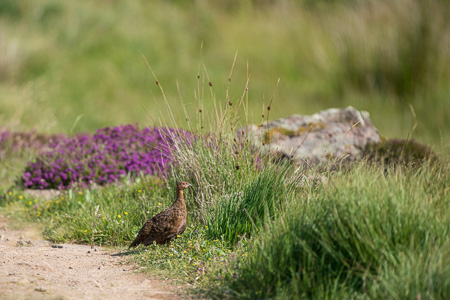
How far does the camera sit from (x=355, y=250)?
412 cm

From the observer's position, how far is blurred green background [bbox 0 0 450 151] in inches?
451

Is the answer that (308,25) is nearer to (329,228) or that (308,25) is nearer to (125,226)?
(125,226)

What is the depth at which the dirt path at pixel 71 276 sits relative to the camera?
4.33 m

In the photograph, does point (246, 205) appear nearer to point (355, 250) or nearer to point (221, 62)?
point (355, 250)

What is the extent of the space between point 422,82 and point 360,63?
1.30 m

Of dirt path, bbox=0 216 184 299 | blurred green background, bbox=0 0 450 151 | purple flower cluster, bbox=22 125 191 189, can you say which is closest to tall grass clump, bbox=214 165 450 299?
dirt path, bbox=0 216 184 299

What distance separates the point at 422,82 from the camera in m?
11.7

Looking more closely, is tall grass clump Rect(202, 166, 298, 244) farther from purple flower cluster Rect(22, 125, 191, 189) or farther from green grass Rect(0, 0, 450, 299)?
purple flower cluster Rect(22, 125, 191, 189)

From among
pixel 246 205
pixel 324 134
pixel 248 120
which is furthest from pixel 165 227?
pixel 248 120

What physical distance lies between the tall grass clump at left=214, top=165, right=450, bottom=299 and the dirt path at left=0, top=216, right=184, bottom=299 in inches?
26.5

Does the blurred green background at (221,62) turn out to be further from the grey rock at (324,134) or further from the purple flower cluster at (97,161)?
the purple flower cluster at (97,161)

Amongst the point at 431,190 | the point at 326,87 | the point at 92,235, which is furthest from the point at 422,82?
the point at 92,235

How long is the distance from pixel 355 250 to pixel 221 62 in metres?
11.6

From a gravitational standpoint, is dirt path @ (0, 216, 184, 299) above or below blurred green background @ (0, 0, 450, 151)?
below
